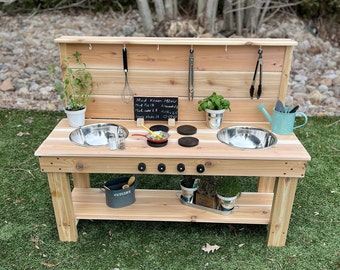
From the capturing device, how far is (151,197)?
2.79 m

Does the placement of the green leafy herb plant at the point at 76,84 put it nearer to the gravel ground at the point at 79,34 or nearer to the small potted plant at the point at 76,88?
the small potted plant at the point at 76,88

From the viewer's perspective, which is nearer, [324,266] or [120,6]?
[324,266]

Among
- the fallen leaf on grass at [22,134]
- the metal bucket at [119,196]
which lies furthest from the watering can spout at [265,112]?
the fallen leaf on grass at [22,134]

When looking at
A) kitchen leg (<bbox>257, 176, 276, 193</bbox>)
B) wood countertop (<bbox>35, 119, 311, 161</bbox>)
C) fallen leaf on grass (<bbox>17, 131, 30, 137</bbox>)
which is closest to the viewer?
wood countertop (<bbox>35, 119, 311, 161</bbox>)

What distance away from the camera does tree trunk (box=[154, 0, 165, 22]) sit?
5613mm

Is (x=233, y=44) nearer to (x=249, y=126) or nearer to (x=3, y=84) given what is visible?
(x=249, y=126)

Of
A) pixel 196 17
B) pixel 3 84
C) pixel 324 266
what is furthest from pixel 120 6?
pixel 324 266

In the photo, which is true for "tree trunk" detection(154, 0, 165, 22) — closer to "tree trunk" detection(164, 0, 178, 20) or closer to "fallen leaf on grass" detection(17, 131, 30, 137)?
"tree trunk" detection(164, 0, 178, 20)

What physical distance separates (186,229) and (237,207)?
44 centimetres

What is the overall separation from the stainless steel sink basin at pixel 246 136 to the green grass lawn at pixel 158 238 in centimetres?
68

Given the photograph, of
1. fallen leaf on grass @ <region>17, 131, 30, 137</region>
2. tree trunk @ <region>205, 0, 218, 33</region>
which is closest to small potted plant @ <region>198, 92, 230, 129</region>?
fallen leaf on grass @ <region>17, 131, 30, 137</region>

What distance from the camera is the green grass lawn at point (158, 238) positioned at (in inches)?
95.8

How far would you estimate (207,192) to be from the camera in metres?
2.62

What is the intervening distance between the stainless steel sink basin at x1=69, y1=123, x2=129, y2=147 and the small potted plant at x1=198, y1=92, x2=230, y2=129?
1.96ft
